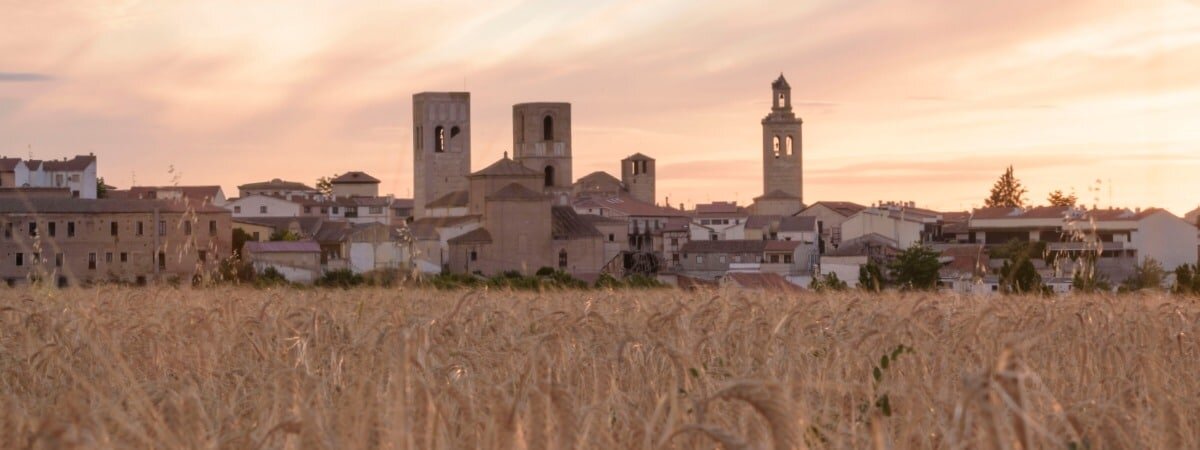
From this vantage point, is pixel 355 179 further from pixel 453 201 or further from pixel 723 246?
pixel 723 246

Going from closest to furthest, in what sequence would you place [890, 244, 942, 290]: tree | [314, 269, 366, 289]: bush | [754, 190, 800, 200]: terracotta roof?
1. [314, 269, 366, 289]: bush
2. [890, 244, 942, 290]: tree
3. [754, 190, 800, 200]: terracotta roof

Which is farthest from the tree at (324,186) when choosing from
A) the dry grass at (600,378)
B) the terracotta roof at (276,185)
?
the dry grass at (600,378)

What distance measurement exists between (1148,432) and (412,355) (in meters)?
1.91

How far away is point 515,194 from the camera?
213ft

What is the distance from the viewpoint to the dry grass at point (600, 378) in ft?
10.4

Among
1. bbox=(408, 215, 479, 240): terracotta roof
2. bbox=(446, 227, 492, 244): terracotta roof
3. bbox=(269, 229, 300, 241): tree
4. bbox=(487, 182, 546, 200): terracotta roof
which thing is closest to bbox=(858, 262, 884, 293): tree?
bbox=(446, 227, 492, 244): terracotta roof

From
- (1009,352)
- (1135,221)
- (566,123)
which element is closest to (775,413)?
(1009,352)

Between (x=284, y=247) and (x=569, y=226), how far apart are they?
12657 mm

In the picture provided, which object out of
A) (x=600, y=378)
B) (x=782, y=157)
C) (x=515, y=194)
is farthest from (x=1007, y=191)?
(x=600, y=378)

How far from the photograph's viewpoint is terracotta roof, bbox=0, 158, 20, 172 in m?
76.3

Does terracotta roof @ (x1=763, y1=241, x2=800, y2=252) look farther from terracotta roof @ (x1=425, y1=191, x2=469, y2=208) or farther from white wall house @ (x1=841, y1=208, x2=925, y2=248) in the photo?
terracotta roof @ (x1=425, y1=191, x2=469, y2=208)

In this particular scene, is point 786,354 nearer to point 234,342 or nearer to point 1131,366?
point 1131,366

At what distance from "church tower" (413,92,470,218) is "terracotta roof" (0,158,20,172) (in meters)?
25.0

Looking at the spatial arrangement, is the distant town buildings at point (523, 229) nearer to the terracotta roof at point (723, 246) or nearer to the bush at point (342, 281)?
the terracotta roof at point (723, 246)
